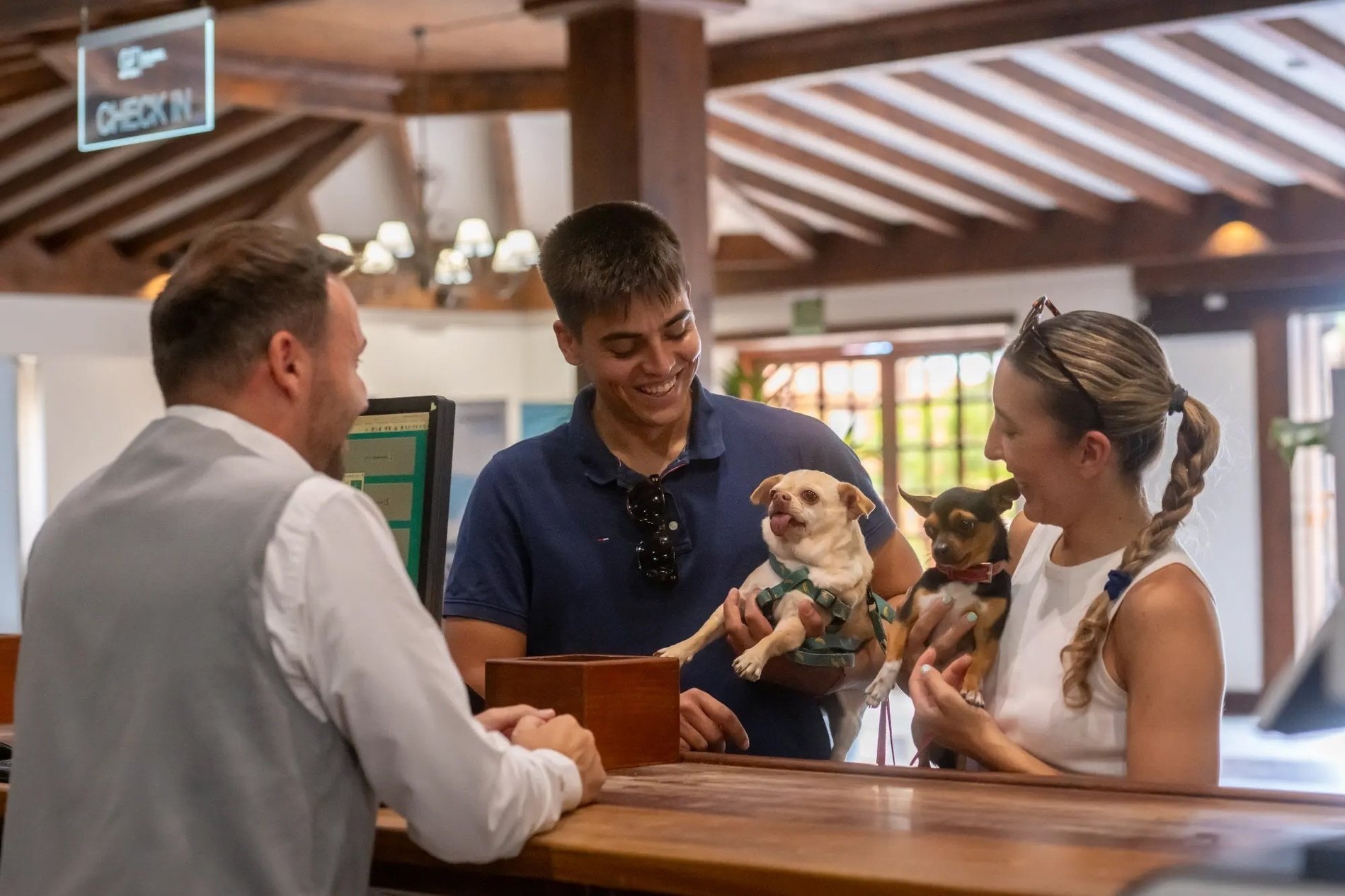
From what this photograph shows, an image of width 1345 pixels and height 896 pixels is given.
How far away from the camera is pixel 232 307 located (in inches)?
66.6

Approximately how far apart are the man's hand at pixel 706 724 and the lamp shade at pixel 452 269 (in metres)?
6.22

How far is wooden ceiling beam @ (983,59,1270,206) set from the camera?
829 cm

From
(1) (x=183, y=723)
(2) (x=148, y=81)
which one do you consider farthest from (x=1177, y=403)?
(2) (x=148, y=81)

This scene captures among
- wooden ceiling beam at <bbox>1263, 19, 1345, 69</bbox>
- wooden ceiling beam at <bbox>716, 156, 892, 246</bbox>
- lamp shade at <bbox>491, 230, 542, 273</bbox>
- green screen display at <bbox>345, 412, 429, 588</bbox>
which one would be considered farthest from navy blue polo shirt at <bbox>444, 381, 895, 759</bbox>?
wooden ceiling beam at <bbox>716, 156, 892, 246</bbox>

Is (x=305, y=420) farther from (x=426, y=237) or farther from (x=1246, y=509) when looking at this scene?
(x=1246, y=509)

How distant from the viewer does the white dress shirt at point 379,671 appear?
154 cm

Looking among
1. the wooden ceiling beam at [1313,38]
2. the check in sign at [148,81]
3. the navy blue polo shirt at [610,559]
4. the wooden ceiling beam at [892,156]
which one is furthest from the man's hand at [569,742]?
the wooden ceiling beam at [892,156]

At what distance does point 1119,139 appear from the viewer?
927cm

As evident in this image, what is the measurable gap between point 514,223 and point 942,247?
2989mm

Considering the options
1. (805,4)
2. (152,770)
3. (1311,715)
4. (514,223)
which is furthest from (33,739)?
(514,223)

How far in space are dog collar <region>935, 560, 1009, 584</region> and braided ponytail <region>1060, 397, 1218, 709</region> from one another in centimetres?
17

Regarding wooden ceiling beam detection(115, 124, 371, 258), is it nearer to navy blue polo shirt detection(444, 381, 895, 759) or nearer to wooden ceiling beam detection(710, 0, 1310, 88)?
wooden ceiling beam detection(710, 0, 1310, 88)

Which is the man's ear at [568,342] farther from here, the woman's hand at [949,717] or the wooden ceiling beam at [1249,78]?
the wooden ceiling beam at [1249,78]

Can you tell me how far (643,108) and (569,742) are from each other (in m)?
3.80
